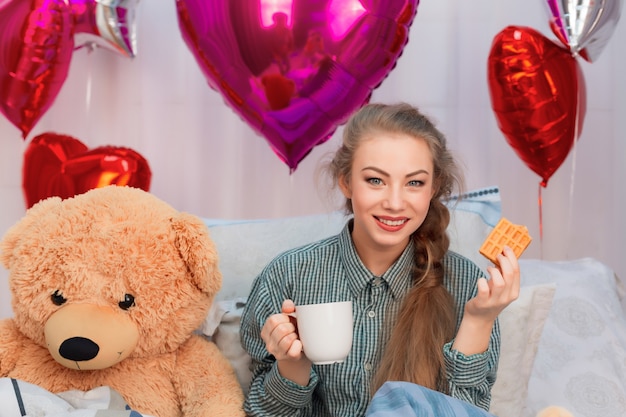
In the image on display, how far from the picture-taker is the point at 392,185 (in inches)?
49.2

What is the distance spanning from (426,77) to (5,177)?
1.10m

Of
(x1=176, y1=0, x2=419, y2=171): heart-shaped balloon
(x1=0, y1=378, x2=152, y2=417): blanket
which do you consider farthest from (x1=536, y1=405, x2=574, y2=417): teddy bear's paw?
(x1=176, y1=0, x2=419, y2=171): heart-shaped balloon

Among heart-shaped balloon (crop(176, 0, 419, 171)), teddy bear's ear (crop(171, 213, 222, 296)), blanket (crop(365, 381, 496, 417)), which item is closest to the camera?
blanket (crop(365, 381, 496, 417))

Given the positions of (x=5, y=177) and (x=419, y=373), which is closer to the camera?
(x=419, y=373)

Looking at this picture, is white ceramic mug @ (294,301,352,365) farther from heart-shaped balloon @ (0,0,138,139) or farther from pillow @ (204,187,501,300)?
heart-shaped balloon @ (0,0,138,139)

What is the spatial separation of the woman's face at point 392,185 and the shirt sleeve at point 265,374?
0.65 ft

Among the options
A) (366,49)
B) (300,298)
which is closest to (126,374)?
(300,298)

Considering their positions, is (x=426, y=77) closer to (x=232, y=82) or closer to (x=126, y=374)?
(x=232, y=82)

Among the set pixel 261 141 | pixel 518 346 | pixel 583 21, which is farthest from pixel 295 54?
pixel 518 346

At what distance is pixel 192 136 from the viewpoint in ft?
7.18

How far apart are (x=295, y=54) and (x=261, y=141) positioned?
51 centimetres

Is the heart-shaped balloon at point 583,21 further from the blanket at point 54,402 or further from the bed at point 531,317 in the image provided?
the blanket at point 54,402

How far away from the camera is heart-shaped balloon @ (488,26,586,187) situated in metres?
1.86

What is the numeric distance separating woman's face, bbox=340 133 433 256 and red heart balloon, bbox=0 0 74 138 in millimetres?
889
